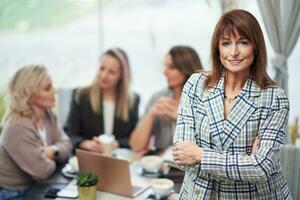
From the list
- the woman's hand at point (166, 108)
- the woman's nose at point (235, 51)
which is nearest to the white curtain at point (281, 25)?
the woman's hand at point (166, 108)

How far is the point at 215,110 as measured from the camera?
138cm

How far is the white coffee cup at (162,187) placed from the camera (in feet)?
5.70

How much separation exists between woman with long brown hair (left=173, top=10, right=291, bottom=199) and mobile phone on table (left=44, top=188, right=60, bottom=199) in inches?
25.9

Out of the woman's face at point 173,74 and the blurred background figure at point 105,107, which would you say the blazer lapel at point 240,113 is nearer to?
the woman's face at point 173,74

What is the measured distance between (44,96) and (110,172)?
616 millimetres

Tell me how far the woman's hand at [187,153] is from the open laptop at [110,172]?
0.38 metres

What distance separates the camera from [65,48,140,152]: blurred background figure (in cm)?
263

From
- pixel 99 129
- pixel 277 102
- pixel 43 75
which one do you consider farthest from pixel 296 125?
pixel 43 75

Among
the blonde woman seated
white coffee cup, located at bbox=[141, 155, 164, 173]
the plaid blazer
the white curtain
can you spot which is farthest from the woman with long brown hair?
the blonde woman seated

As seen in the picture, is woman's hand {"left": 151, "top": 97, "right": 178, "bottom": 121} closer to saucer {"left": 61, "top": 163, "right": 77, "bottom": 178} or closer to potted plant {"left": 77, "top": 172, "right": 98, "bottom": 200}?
saucer {"left": 61, "top": 163, "right": 77, "bottom": 178}

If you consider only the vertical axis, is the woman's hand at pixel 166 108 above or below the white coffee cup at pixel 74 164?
above

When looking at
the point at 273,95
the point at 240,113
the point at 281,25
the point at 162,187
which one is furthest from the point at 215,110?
the point at 281,25

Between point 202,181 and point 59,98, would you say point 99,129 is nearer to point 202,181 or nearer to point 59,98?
point 59,98

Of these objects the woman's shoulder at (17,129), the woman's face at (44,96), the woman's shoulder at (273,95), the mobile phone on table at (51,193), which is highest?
the woman's shoulder at (273,95)
